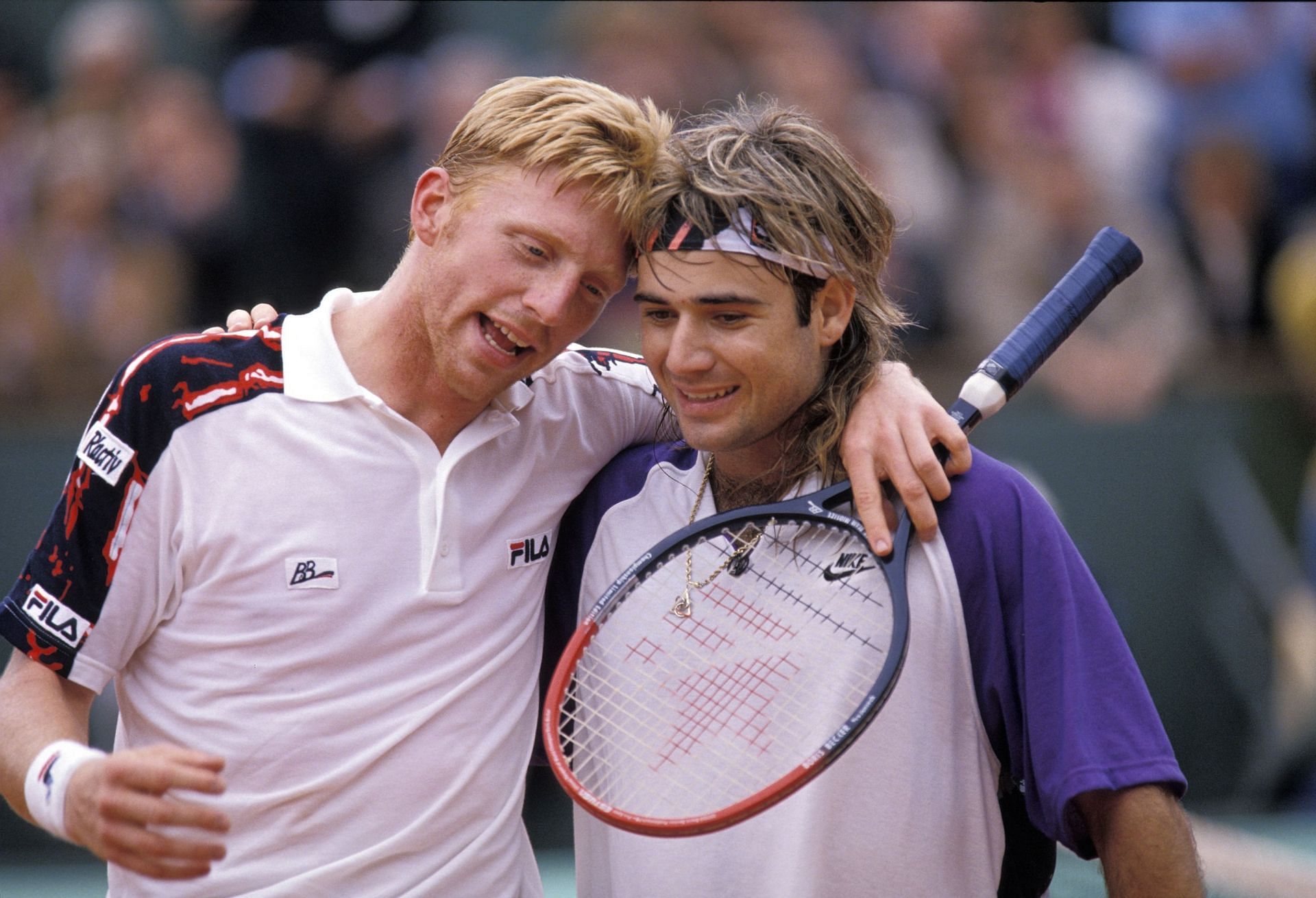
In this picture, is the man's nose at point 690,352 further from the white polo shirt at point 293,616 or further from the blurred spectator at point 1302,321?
the blurred spectator at point 1302,321

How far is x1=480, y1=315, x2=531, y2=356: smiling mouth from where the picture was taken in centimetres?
326

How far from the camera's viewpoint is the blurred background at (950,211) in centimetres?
730

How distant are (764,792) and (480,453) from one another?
3.45 ft

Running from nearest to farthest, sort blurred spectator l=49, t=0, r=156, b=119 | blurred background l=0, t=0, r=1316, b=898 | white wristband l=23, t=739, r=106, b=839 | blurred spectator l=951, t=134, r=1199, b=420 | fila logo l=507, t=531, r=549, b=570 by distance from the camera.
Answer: white wristband l=23, t=739, r=106, b=839 < fila logo l=507, t=531, r=549, b=570 < blurred background l=0, t=0, r=1316, b=898 < blurred spectator l=951, t=134, r=1199, b=420 < blurred spectator l=49, t=0, r=156, b=119

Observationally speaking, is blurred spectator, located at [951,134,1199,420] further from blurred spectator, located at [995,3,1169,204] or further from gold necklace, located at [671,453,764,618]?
gold necklace, located at [671,453,764,618]

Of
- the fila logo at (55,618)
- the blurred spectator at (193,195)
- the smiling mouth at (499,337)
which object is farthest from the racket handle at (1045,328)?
the blurred spectator at (193,195)

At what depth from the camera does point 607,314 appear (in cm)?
726

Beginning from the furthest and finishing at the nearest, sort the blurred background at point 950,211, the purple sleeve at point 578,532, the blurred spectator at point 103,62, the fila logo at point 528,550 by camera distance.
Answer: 1. the blurred spectator at point 103,62
2. the blurred background at point 950,211
3. the purple sleeve at point 578,532
4. the fila logo at point 528,550

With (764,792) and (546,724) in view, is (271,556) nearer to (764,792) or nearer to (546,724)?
(546,724)

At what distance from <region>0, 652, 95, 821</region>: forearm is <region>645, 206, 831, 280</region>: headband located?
148 centimetres

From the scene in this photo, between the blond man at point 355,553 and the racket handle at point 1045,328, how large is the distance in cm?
26

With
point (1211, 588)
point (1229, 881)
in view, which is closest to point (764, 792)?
point (1229, 881)

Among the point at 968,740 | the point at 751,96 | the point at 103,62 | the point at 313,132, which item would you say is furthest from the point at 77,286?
the point at 968,740

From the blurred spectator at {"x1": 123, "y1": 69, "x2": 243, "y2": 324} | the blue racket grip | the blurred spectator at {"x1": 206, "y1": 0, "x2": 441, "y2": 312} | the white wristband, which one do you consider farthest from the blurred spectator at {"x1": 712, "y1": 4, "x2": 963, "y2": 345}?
the white wristband
